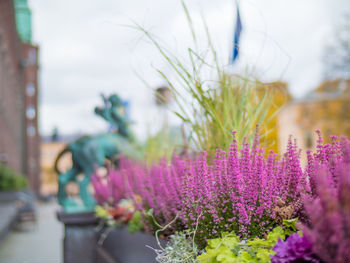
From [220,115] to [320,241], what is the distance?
148cm

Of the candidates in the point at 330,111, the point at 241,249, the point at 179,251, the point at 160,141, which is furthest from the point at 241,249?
the point at 330,111

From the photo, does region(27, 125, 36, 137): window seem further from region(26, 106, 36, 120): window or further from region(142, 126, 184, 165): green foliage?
region(142, 126, 184, 165): green foliage

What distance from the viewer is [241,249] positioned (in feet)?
5.29

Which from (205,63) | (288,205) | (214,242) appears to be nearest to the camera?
(214,242)

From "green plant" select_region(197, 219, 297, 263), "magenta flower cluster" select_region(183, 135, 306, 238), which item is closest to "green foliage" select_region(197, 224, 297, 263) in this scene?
"green plant" select_region(197, 219, 297, 263)

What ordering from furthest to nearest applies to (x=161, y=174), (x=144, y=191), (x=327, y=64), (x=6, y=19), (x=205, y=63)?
1. (x=6, y=19)
2. (x=327, y=64)
3. (x=144, y=191)
4. (x=161, y=174)
5. (x=205, y=63)

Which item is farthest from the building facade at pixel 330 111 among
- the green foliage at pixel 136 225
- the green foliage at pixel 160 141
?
the green foliage at pixel 136 225

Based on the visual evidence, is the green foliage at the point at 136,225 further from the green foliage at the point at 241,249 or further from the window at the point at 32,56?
the window at the point at 32,56

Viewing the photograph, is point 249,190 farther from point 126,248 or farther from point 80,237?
point 80,237

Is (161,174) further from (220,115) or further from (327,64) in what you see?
(327,64)

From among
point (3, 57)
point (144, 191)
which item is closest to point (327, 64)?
point (3, 57)

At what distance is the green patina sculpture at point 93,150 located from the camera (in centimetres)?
545

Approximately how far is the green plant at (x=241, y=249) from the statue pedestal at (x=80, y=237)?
3055 millimetres

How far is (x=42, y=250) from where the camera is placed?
8.93m
